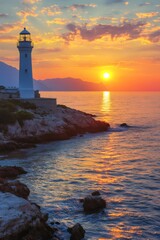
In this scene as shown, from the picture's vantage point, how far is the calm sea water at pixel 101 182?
69.6 feet

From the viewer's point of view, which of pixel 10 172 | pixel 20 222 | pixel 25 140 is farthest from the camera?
pixel 25 140

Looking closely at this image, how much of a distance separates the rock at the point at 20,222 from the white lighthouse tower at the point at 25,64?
52221mm

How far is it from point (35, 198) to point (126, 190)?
7592mm

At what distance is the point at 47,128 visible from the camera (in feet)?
180

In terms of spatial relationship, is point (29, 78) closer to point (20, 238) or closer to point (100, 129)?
point (100, 129)

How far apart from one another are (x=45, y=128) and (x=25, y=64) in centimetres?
1980

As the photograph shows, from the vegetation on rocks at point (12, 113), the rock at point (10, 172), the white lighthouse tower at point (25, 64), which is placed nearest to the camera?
the rock at point (10, 172)

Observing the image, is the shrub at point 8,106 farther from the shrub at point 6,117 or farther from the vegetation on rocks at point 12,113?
the shrub at point 6,117

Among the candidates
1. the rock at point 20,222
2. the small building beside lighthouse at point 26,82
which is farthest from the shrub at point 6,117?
the rock at point 20,222

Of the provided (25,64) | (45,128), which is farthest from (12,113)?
(25,64)

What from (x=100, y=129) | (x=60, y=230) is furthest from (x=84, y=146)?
(x=60, y=230)

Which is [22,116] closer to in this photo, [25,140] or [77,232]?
[25,140]

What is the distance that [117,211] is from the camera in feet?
76.5

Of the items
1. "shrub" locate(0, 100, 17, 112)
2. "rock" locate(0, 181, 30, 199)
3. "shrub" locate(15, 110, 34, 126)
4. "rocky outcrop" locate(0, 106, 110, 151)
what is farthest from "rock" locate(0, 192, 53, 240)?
"shrub" locate(0, 100, 17, 112)
